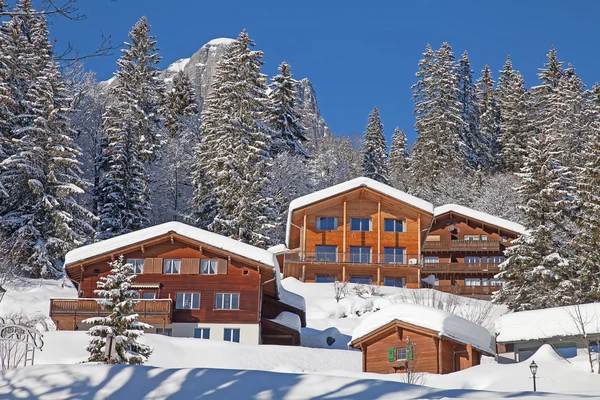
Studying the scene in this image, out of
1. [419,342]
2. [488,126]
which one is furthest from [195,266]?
[488,126]

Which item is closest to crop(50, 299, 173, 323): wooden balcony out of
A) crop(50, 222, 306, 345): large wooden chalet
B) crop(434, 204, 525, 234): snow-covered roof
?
crop(50, 222, 306, 345): large wooden chalet

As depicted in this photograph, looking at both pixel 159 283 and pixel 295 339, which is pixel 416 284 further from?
pixel 159 283

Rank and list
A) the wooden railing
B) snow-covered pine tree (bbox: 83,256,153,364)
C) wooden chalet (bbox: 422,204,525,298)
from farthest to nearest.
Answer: wooden chalet (bbox: 422,204,525,298) < the wooden railing < snow-covered pine tree (bbox: 83,256,153,364)

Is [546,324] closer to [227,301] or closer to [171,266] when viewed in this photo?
[227,301]

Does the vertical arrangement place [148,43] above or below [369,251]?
above

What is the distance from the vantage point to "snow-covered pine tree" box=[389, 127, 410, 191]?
254ft

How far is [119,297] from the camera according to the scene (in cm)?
2323

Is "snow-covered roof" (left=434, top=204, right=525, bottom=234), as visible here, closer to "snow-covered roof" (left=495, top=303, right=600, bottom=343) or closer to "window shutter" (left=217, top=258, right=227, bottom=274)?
"snow-covered roof" (left=495, top=303, right=600, bottom=343)

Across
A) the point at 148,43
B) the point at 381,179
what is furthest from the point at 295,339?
the point at 381,179

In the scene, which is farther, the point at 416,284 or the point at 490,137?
the point at 490,137

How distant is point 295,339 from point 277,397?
89.6ft

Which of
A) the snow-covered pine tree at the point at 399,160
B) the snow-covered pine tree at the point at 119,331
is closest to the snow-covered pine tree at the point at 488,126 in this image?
the snow-covered pine tree at the point at 399,160

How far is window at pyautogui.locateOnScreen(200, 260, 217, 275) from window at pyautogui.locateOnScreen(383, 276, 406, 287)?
1822 cm

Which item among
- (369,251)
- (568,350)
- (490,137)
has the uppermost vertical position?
(490,137)
